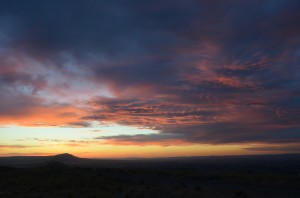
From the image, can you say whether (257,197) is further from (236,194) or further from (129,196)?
(129,196)

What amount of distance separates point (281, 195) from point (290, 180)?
12.8m

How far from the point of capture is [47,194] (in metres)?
32.3

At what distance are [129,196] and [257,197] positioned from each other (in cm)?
1102

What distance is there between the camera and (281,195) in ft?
91.9

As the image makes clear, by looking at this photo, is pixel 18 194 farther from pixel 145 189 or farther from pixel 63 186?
pixel 145 189

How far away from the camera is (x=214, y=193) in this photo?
97.7 ft

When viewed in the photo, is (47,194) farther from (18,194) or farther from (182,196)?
(182,196)

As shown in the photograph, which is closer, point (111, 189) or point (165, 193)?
point (165, 193)

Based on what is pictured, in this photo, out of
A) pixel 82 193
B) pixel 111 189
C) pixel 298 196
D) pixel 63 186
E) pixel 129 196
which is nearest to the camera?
pixel 298 196

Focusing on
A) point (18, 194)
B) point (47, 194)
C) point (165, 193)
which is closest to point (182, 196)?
point (165, 193)

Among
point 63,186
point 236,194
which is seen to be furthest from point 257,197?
point 63,186

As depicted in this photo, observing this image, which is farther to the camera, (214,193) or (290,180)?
(290,180)

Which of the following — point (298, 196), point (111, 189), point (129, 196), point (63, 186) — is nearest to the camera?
point (298, 196)

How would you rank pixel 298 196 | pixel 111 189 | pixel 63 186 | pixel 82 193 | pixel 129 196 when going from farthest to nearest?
1. pixel 63 186
2. pixel 111 189
3. pixel 82 193
4. pixel 129 196
5. pixel 298 196
